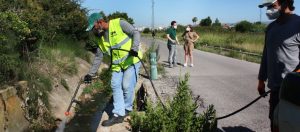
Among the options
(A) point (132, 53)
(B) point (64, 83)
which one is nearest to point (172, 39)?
(B) point (64, 83)

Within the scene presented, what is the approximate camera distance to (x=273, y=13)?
18.3 feet

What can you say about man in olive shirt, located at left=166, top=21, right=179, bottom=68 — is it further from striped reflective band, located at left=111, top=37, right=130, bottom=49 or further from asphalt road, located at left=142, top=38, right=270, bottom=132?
striped reflective band, located at left=111, top=37, right=130, bottom=49

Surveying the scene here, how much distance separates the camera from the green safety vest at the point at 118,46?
7.79m

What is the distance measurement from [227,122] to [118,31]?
2.40 metres

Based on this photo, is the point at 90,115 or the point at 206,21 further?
the point at 206,21

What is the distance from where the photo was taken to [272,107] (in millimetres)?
5609

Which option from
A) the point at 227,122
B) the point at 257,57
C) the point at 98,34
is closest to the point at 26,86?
the point at 98,34

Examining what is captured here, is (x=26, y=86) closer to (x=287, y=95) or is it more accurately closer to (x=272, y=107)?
(x=272, y=107)

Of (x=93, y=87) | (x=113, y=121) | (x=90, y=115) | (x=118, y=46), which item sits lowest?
(x=90, y=115)

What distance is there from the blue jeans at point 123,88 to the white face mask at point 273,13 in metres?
2.96

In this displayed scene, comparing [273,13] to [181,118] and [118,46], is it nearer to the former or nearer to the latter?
[181,118]

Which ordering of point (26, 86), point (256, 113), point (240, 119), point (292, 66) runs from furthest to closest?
point (26, 86)
point (256, 113)
point (240, 119)
point (292, 66)

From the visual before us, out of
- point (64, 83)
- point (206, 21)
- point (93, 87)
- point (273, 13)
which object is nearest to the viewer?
point (273, 13)

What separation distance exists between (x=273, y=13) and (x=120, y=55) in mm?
3059
